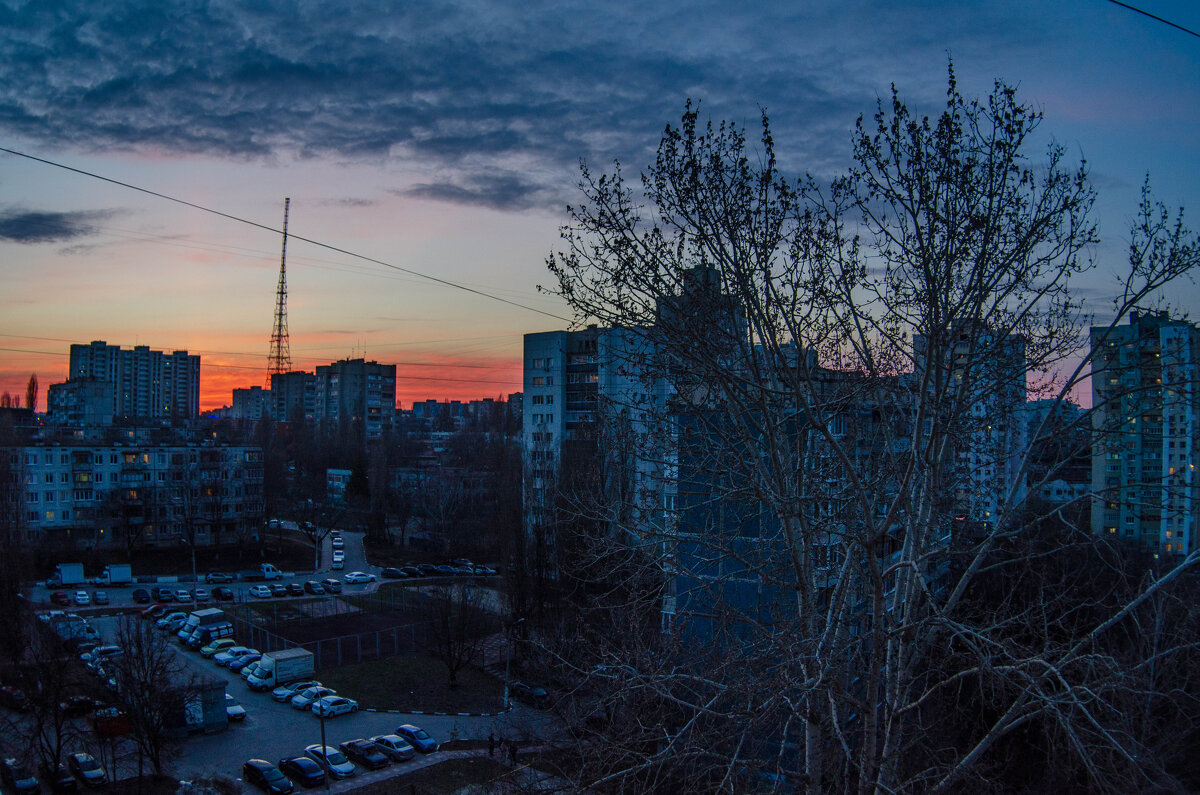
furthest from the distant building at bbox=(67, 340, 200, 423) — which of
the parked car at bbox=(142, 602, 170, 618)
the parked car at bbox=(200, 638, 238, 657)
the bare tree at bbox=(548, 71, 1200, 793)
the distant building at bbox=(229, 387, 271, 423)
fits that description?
the bare tree at bbox=(548, 71, 1200, 793)

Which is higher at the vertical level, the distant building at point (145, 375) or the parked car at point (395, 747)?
the distant building at point (145, 375)

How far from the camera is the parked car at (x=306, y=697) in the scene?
13.4 m

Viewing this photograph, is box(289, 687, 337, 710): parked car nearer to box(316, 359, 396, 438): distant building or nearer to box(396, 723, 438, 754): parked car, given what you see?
box(396, 723, 438, 754): parked car

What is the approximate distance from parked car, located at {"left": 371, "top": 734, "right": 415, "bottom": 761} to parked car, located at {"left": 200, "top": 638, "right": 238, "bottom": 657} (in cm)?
668

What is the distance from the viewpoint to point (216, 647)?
1661 cm

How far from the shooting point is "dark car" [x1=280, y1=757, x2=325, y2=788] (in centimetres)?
1041

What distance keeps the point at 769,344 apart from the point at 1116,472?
947 inches

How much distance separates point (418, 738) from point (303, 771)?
1.90 metres

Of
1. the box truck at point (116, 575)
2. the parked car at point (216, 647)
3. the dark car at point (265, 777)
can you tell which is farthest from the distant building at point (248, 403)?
the dark car at point (265, 777)

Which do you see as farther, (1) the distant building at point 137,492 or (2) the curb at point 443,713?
(1) the distant building at point 137,492

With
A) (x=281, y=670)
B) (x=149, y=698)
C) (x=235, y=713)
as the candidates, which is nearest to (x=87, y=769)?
(x=149, y=698)

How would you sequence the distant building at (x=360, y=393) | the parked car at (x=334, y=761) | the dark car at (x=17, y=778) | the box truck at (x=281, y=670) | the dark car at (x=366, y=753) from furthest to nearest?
1. the distant building at (x=360, y=393)
2. the box truck at (x=281, y=670)
3. the dark car at (x=366, y=753)
4. the parked car at (x=334, y=761)
5. the dark car at (x=17, y=778)

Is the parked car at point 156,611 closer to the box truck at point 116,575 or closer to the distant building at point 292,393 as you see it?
the box truck at point 116,575

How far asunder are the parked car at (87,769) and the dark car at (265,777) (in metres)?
1.90
